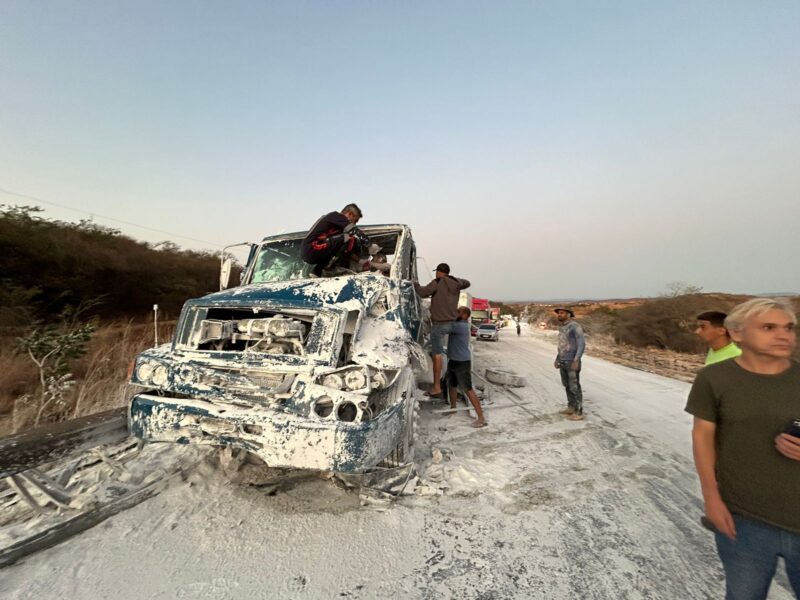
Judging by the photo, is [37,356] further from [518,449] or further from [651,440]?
[651,440]

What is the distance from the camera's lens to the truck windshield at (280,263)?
4.36 m

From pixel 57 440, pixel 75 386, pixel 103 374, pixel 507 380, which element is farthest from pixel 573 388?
pixel 103 374

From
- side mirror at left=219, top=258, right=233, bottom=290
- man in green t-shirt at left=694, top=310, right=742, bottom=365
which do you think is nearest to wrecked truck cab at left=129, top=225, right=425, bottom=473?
side mirror at left=219, top=258, right=233, bottom=290

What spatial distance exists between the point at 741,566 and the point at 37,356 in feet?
28.1

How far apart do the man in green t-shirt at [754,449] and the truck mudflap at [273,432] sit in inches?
66.2

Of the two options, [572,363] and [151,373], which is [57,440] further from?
[572,363]

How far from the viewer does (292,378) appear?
2.64 metres

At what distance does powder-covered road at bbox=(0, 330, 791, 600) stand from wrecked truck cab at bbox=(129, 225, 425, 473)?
0.56 meters

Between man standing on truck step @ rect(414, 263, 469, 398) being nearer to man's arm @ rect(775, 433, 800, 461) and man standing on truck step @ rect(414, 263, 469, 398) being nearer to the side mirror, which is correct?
the side mirror

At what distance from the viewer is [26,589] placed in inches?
75.8

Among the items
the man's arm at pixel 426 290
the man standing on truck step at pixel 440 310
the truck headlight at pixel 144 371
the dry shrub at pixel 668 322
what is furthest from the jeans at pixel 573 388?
the dry shrub at pixel 668 322

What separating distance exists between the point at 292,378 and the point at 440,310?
2.93 metres

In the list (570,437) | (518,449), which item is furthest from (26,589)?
(570,437)

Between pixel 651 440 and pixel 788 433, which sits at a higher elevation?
pixel 788 433
